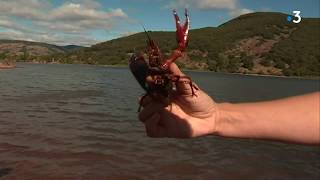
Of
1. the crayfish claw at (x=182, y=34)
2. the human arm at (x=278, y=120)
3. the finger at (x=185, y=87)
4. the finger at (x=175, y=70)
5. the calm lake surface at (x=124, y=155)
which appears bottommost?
the calm lake surface at (x=124, y=155)

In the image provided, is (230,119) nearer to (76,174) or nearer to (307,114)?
(307,114)

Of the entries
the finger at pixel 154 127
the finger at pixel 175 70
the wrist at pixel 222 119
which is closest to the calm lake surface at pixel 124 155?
the finger at pixel 154 127

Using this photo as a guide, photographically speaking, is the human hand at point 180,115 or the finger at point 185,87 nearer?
the finger at point 185,87

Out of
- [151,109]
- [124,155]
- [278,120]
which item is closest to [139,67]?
[151,109]

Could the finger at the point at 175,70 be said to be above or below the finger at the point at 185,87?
above

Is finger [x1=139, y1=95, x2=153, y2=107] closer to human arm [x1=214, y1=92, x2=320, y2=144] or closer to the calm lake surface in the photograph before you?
human arm [x1=214, y1=92, x2=320, y2=144]

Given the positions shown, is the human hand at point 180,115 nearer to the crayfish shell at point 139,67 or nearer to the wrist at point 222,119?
the wrist at point 222,119
